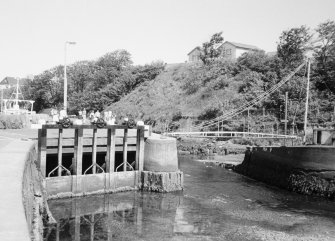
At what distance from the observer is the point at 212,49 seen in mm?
78938

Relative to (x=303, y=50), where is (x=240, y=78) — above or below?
below

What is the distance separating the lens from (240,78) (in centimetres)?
6575

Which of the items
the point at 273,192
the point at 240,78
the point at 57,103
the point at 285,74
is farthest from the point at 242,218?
the point at 57,103

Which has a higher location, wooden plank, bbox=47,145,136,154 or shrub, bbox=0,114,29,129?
shrub, bbox=0,114,29,129

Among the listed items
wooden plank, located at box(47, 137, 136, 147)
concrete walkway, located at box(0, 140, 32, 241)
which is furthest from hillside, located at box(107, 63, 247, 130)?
concrete walkway, located at box(0, 140, 32, 241)

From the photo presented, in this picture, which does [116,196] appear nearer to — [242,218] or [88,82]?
[242,218]

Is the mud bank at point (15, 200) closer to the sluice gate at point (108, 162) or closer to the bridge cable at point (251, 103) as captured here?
the sluice gate at point (108, 162)

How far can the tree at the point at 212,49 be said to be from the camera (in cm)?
7794

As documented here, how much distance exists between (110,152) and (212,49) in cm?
5903

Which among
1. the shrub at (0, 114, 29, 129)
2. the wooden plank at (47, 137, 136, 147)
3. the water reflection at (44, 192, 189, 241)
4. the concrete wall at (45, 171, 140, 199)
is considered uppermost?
the shrub at (0, 114, 29, 129)

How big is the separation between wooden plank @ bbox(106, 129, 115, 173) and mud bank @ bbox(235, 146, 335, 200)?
532 inches

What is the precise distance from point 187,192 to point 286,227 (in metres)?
8.33

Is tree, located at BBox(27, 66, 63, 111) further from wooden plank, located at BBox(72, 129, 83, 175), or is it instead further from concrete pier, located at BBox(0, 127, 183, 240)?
wooden plank, located at BBox(72, 129, 83, 175)

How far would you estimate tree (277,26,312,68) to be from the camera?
60562 mm
